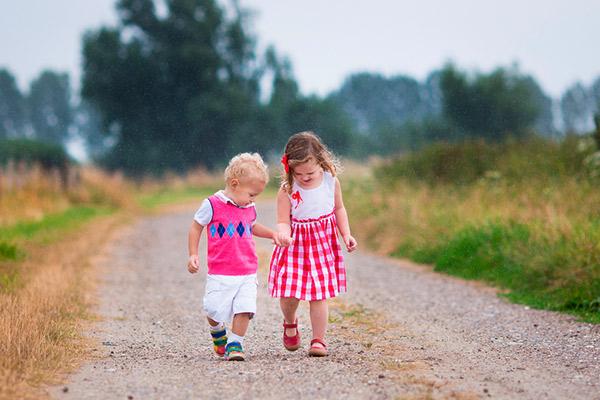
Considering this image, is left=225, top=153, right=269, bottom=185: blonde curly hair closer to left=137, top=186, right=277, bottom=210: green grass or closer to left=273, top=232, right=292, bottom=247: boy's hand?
left=273, top=232, right=292, bottom=247: boy's hand

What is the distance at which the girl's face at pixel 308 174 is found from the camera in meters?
5.86

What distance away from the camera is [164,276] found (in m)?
11.3

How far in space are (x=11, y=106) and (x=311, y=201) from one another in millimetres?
94798

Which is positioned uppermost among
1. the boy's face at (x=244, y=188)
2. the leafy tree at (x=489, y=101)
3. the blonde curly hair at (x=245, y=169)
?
the leafy tree at (x=489, y=101)

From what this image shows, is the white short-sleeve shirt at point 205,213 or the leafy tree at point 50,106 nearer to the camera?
the white short-sleeve shirt at point 205,213

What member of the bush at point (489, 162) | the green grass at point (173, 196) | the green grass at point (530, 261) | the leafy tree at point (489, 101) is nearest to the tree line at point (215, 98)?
the leafy tree at point (489, 101)

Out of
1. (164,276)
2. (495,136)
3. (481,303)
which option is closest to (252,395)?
(481,303)

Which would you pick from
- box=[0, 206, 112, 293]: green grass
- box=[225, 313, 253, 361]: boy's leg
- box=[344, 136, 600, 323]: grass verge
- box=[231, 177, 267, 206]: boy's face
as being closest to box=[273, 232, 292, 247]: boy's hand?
box=[231, 177, 267, 206]: boy's face

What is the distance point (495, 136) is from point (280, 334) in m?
43.8

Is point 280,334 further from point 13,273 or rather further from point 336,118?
point 336,118

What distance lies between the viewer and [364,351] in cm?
591

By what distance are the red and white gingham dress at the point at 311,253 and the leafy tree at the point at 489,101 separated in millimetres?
44086

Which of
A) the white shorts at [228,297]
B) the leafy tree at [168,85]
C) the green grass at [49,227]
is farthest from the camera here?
the leafy tree at [168,85]

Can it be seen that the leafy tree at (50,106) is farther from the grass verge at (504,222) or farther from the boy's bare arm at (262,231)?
the boy's bare arm at (262,231)
